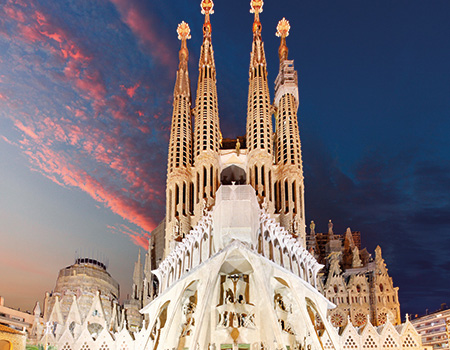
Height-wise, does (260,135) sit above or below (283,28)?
below

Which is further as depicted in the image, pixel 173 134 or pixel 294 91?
pixel 294 91

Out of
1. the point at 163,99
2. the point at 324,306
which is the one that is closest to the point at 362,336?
the point at 324,306

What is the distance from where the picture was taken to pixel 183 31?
152ft

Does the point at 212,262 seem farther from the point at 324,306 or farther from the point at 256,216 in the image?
the point at 324,306

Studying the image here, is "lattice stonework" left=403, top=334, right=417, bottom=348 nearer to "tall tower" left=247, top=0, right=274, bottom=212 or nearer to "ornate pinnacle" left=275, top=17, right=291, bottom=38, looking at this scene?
"tall tower" left=247, top=0, right=274, bottom=212

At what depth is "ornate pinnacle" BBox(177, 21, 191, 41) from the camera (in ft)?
151

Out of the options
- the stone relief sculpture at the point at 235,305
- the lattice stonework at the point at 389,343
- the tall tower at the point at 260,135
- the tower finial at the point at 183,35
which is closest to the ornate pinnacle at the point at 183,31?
the tower finial at the point at 183,35

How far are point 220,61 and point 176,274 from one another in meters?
29.2

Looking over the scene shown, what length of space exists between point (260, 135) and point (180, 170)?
705cm

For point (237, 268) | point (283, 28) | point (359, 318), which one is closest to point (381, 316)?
point (359, 318)

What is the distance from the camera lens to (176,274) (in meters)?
31.1

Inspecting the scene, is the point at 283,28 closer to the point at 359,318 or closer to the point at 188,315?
the point at 359,318

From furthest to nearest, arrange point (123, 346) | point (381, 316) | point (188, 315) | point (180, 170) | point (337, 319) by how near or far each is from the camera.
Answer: point (337, 319) → point (180, 170) → point (381, 316) → point (123, 346) → point (188, 315)

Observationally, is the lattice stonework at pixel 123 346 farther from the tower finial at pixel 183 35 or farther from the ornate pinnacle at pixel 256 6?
the ornate pinnacle at pixel 256 6
